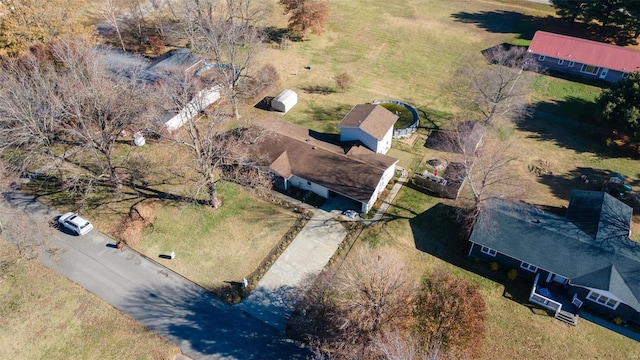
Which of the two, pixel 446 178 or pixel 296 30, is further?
pixel 296 30

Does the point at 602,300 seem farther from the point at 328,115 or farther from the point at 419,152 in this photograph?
the point at 328,115

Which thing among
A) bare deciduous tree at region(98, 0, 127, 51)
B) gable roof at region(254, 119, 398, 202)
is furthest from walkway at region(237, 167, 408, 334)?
bare deciduous tree at region(98, 0, 127, 51)

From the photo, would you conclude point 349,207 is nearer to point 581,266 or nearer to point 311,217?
point 311,217

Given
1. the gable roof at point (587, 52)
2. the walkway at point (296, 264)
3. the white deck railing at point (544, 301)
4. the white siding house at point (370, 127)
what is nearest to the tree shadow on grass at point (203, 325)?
the walkway at point (296, 264)

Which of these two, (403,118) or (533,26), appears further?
(533,26)

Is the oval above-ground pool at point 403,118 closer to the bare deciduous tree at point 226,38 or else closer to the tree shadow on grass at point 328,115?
the tree shadow on grass at point 328,115

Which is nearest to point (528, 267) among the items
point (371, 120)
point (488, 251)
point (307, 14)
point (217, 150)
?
point (488, 251)

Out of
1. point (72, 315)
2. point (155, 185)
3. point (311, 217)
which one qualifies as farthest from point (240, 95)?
point (72, 315)
